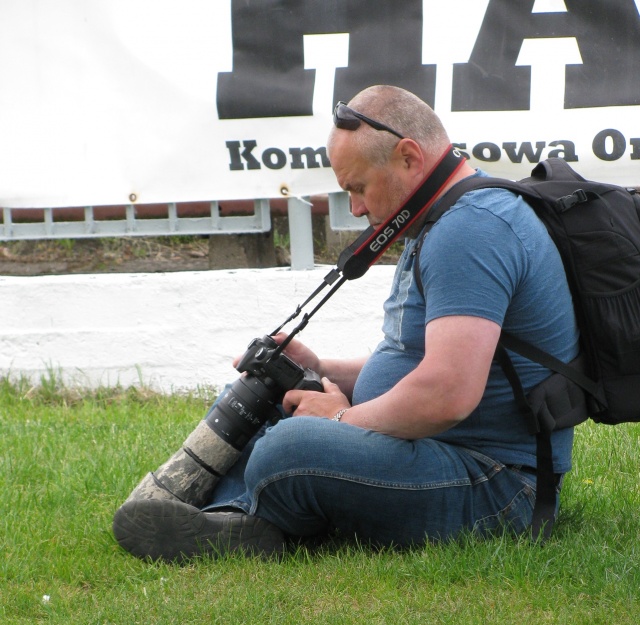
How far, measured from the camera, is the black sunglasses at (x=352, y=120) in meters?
2.93

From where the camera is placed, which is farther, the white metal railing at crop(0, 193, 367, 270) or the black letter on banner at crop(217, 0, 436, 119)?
the white metal railing at crop(0, 193, 367, 270)

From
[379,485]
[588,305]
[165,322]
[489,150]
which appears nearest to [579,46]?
[489,150]

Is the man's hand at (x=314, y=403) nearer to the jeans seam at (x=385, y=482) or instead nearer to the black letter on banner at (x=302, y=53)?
the jeans seam at (x=385, y=482)

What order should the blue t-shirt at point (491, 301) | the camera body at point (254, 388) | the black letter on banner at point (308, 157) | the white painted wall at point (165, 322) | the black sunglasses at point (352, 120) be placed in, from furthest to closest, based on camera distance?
the white painted wall at point (165, 322) → the black letter on banner at point (308, 157) → the camera body at point (254, 388) → the black sunglasses at point (352, 120) → the blue t-shirt at point (491, 301)

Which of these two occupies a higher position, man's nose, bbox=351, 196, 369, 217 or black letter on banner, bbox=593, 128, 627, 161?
man's nose, bbox=351, 196, 369, 217

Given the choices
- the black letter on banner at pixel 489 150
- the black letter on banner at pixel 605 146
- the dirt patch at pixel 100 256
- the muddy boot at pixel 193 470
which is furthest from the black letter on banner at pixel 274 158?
the muddy boot at pixel 193 470

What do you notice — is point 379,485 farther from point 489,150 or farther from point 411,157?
point 489,150

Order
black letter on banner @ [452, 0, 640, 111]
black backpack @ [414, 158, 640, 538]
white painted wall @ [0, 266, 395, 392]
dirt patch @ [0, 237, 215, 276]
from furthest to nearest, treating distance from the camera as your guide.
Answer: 1. dirt patch @ [0, 237, 215, 276]
2. white painted wall @ [0, 266, 395, 392]
3. black letter on banner @ [452, 0, 640, 111]
4. black backpack @ [414, 158, 640, 538]

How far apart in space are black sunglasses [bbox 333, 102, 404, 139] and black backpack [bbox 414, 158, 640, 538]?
0.25 m

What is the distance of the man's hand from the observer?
10.3 ft

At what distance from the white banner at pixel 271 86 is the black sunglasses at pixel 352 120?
2.34 m

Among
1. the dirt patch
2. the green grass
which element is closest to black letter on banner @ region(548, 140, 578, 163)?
the green grass

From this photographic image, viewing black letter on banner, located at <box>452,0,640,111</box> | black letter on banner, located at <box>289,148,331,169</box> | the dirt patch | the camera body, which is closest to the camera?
the camera body

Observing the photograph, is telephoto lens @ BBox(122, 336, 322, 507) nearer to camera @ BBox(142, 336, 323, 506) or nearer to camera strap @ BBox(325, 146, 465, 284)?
camera @ BBox(142, 336, 323, 506)
